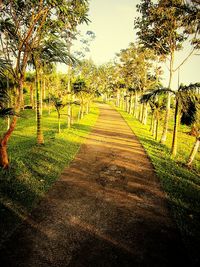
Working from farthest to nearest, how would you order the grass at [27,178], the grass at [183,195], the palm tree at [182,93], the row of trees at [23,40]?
1. the palm tree at [182,93]
2. the row of trees at [23,40]
3. the grass at [27,178]
4. the grass at [183,195]

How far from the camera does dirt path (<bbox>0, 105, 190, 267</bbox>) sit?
206 inches

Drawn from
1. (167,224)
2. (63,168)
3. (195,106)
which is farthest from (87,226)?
(195,106)

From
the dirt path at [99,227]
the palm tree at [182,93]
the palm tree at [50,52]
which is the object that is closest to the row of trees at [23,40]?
the palm tree at [50,52]

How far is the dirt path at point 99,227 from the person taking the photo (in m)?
5.24

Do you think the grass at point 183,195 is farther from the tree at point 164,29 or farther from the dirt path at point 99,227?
the tree at point 164,29

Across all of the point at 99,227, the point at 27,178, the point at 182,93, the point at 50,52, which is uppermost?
the point at 50,52

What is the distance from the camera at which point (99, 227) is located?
6461 mm

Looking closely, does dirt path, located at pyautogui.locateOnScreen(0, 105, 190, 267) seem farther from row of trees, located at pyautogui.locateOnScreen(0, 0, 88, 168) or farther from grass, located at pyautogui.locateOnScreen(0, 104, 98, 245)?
row of trees, located at pyautogui.locateOnScreen(0, 0, 88, 168)

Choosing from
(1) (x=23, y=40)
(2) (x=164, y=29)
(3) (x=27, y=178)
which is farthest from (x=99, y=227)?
(2) (x=164, y=29)

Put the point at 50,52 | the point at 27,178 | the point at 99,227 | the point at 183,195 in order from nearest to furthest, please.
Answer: the point at 99,227, the point at 183,195, the point at 27,178, the point at 50,52

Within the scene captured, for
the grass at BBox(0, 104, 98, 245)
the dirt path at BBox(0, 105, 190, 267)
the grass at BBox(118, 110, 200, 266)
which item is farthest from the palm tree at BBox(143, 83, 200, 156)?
the grass at BBox(0, 104, 98, 245)

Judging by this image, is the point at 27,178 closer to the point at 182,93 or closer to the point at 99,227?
the point at 99,227

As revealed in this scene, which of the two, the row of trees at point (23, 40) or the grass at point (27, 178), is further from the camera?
the row of trees at point (23, 40)

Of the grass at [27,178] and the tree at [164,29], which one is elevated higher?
the tree at [164,29]
